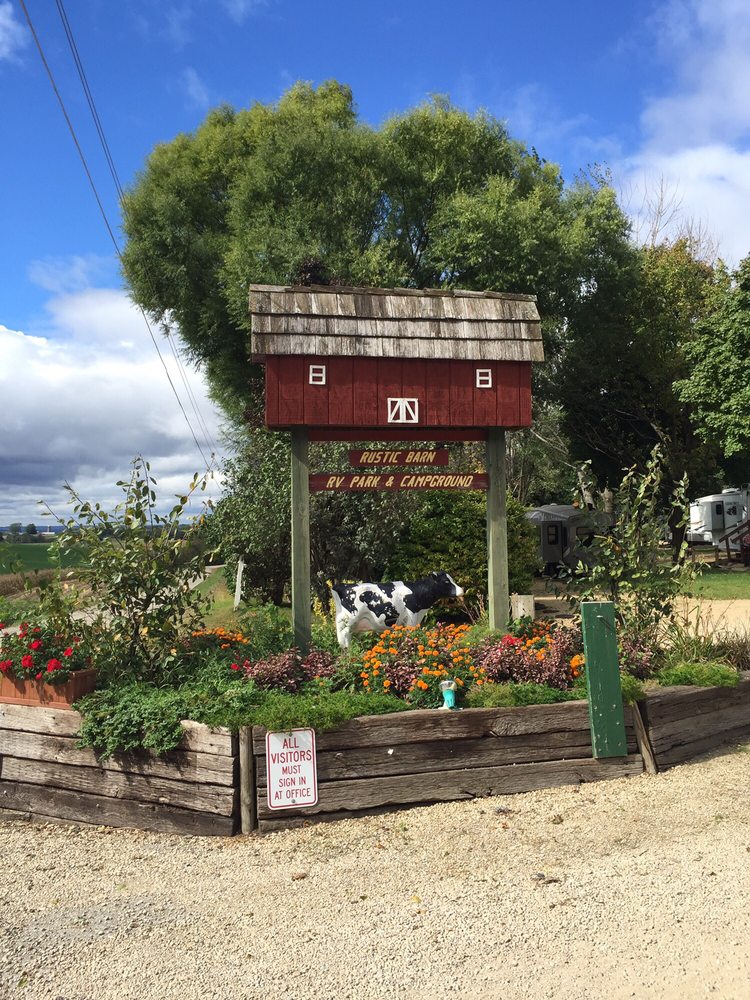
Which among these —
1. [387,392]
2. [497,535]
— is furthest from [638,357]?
[387,392]

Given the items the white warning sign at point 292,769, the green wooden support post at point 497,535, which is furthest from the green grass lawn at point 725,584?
the white warning sign at point 292,769

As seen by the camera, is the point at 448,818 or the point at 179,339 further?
the point at 179,339

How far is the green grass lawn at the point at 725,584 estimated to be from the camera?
56.7 feet

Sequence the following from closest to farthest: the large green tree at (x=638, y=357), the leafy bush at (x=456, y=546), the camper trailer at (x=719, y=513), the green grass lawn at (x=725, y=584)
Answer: the leafy bush at (x=456, y=546) → the green grass lawn at (x=725, y=584) → the large green tree at (x=638, y=357) → the camper trailer at (x=719, y=513)

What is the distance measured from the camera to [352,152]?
2362cm

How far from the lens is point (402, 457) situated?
8656 mm

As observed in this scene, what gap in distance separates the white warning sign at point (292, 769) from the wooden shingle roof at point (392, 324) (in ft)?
13.9

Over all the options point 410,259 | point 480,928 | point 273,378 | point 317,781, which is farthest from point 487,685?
point 410,259

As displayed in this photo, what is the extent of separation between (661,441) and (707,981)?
1037 inches

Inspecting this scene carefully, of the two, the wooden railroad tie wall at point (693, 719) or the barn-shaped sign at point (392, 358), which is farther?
the barn-shaped sign at point (392, 358)

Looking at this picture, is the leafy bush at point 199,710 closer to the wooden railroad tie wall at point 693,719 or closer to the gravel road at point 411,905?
the gravel road at point 411,905

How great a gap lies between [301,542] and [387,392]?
6.28 feet

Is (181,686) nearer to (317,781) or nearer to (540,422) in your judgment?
(317,781)

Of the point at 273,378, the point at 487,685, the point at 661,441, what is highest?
the point at 661,441
